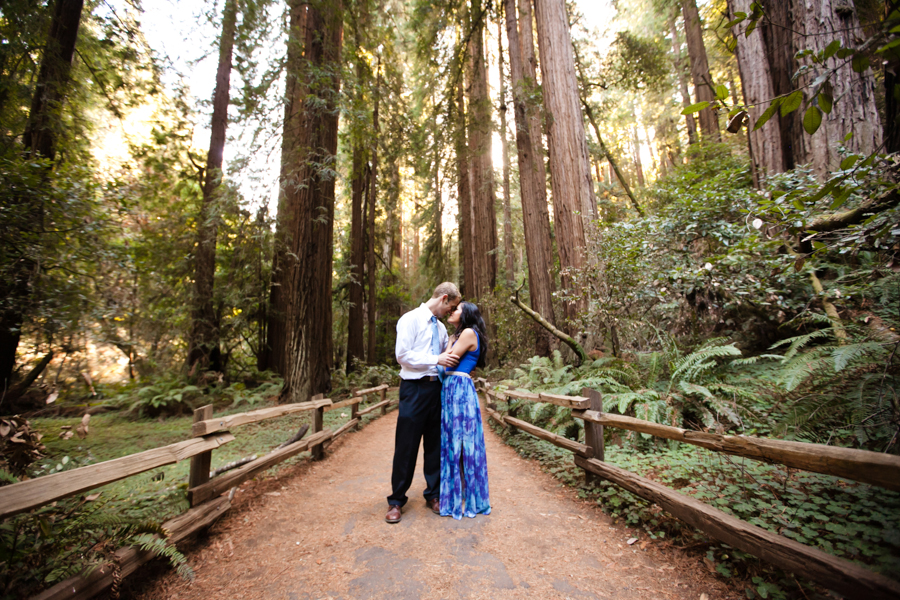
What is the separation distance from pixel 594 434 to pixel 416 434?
1.79 metres

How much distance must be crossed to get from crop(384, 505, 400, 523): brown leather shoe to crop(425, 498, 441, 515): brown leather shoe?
35 cm

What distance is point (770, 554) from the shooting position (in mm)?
2098

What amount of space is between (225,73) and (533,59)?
858cm

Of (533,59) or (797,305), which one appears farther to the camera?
(533,59)

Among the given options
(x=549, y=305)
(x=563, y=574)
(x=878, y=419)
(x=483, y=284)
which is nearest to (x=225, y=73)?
(x=483, y=284)

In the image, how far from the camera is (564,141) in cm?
779

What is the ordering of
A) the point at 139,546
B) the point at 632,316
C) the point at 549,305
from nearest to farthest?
1. the point at 139,546
2. the point at 632,316
3. the point at 549,305

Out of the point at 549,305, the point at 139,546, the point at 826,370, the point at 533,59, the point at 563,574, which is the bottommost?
the point at 563,574

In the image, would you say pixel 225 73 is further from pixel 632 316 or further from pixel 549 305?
pixel 632 316

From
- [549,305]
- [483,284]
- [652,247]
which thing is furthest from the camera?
[483,284]

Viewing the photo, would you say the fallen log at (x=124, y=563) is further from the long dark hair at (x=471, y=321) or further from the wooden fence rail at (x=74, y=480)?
the long dark hair at (x=471, y=321)

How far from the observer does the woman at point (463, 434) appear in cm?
354

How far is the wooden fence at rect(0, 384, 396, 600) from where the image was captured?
1.93 m

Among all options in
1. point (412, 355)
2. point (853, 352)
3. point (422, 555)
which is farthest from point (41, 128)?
point (853, 352)
